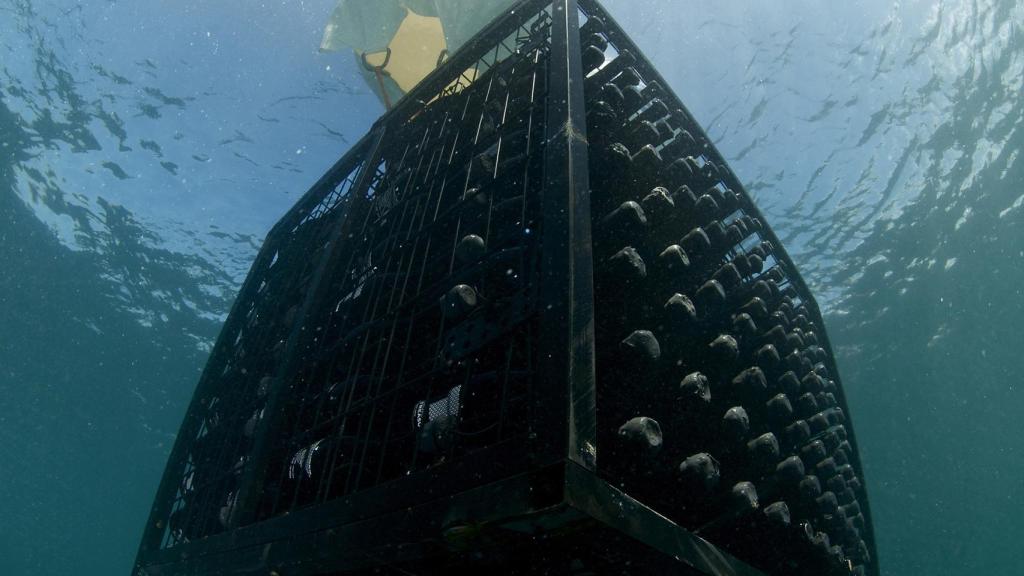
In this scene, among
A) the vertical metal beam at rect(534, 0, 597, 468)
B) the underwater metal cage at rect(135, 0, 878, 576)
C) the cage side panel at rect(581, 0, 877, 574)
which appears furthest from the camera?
the cage side panel at rect(581, 0, 877, 574)

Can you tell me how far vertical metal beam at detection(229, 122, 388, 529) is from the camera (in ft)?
10.4

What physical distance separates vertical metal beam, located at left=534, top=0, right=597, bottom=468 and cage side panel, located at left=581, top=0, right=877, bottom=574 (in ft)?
1.12

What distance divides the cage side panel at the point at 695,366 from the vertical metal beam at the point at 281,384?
2.31m

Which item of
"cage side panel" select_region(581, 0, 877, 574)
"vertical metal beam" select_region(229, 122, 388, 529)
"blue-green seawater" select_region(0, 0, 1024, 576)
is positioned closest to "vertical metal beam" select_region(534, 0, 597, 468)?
"cage side panel" select_region(581, 0, 877, 574)

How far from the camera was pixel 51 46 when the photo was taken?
52.4 feet

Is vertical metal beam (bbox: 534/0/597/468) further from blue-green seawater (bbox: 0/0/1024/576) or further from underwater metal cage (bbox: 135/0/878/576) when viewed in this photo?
blue-green seawater (bbox: 0/0/1024/576)

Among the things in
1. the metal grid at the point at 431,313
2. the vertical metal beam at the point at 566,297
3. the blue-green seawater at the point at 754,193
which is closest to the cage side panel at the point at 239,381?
the metal grid at the point at 431,313

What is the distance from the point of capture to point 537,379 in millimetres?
1888

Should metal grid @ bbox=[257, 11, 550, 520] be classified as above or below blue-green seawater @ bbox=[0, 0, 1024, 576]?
below

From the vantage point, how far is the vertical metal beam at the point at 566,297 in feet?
5.55

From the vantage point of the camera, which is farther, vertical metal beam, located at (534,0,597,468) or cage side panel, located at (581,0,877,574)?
cage side panel, located at (581,0,877,574)

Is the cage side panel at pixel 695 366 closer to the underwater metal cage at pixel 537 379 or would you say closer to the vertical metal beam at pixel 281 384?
the underwater metal cage at pixel 537 379

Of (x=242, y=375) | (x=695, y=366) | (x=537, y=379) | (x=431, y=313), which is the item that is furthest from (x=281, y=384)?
(x=695, y=366)

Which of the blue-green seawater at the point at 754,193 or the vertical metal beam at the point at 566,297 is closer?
the vertical metal beam at the point at 566,297
